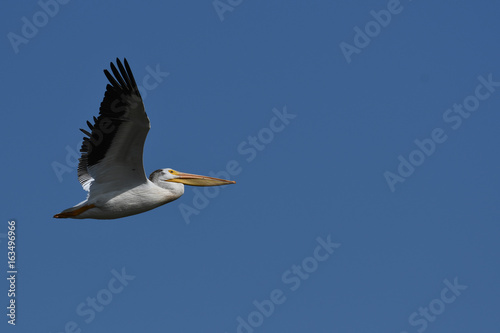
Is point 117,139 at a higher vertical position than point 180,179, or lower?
higher

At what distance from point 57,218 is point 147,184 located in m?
1.54

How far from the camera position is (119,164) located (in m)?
13.9

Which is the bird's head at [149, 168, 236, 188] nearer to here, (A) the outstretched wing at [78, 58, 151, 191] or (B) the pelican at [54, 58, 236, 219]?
(B) the pelican at [54, 58, 236, 219]

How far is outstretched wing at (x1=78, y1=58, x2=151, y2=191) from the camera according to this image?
43.0ft

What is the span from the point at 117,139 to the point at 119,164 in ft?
1.68

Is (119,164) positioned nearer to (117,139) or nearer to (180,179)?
(117,139)

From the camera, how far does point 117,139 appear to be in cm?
1360

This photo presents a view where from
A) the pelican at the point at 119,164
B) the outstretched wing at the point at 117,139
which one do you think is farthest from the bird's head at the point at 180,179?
the outstretched wing at the point at 117,139

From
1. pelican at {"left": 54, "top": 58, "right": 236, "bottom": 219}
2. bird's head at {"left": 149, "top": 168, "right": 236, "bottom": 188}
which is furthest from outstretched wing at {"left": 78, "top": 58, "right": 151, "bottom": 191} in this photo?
bird's head at {"left": 149, "top": 168, "right": 236, "bottom": 188}

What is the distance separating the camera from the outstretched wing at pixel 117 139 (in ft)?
43.0

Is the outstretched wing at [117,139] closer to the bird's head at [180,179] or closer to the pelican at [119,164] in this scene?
the pelican at [119,164]

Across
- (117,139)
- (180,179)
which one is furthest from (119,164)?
(180,179)

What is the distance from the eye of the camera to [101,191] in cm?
1415

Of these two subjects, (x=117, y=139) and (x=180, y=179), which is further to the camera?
(x=180, y=179)
